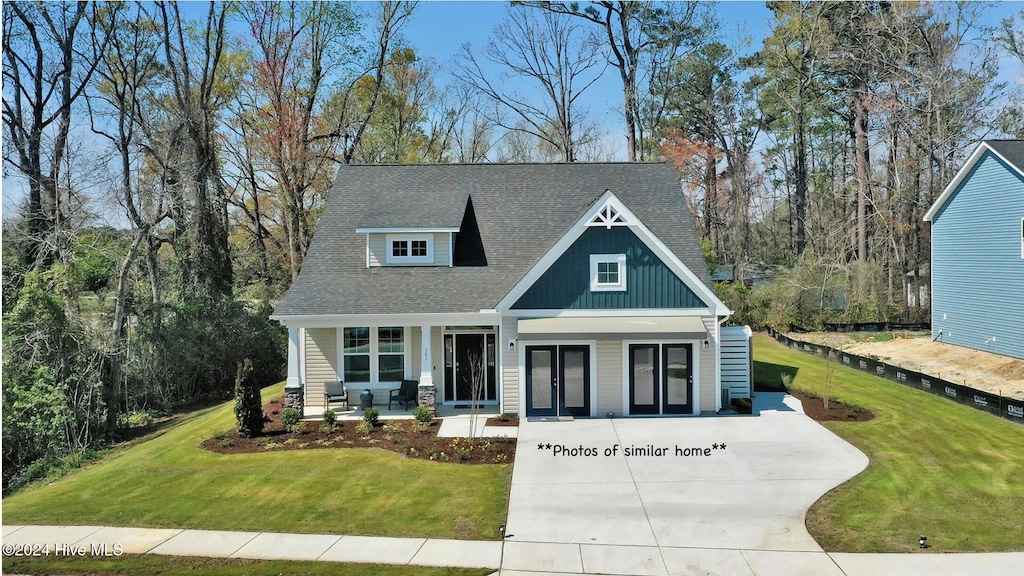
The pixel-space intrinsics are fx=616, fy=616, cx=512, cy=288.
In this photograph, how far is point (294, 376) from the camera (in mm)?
16906

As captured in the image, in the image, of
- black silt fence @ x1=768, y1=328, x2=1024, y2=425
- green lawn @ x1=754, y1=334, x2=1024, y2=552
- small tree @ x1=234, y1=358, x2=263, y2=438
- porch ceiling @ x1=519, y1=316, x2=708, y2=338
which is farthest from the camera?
porch ceiling @ x1=519, y1=316, x2=708, y2=338

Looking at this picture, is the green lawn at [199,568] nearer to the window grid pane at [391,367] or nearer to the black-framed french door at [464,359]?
the window grid pane at [391,367]

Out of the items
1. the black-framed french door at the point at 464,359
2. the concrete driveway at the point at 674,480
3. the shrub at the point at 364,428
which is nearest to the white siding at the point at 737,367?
the concrete driveway at the point at 674,480

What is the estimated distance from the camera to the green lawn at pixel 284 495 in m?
10.4

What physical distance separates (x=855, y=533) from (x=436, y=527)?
21.8 feet

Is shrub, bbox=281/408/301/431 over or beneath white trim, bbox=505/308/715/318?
beneath

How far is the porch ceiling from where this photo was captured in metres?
15.9

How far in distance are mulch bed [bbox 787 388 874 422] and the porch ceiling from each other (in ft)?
12.7

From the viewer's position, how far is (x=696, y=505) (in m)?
10.8

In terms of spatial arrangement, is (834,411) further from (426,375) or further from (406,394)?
(406,394)

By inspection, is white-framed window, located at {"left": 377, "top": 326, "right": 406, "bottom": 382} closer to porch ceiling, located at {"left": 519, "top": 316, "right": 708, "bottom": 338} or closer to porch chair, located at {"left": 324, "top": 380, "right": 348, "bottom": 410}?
porch chair, located at {"left": 324, "top": 380, "right": 348, "bottom": 410}

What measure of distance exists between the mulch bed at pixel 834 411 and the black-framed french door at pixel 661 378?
336cm

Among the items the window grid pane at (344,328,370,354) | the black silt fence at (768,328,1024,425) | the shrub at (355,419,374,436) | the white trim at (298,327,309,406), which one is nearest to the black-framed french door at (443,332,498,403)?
the window grid pane at (344,328,370,354)

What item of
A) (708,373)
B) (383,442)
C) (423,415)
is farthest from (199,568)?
(708,373)
